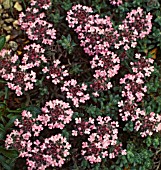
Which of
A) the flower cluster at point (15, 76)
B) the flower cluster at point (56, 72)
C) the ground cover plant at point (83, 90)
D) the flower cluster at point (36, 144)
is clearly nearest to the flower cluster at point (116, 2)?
the ground cover plant at point (83, 90)

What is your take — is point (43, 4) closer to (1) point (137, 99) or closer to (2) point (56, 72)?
(2) point (56, 72)

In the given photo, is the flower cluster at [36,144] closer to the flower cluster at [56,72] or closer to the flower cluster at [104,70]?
the flower cluster at [56,72]

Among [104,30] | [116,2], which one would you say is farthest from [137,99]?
[116,2]

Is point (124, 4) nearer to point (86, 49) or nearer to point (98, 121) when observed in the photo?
point (86, 49)

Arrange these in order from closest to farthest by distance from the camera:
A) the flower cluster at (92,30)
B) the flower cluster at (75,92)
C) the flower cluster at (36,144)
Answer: the flower cluster at (36,144)
the flower cluster at (75,92)
the flower cluster at (92,30)

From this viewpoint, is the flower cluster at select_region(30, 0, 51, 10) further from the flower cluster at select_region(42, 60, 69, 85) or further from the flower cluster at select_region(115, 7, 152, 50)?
the flower cluster at select_region(115, 7, 152, 50)

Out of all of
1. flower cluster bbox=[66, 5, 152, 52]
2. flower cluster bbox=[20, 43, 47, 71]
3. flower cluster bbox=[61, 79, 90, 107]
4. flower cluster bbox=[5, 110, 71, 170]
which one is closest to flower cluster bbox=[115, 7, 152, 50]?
flower cluster bbox=[66, 5, 152, 52]
